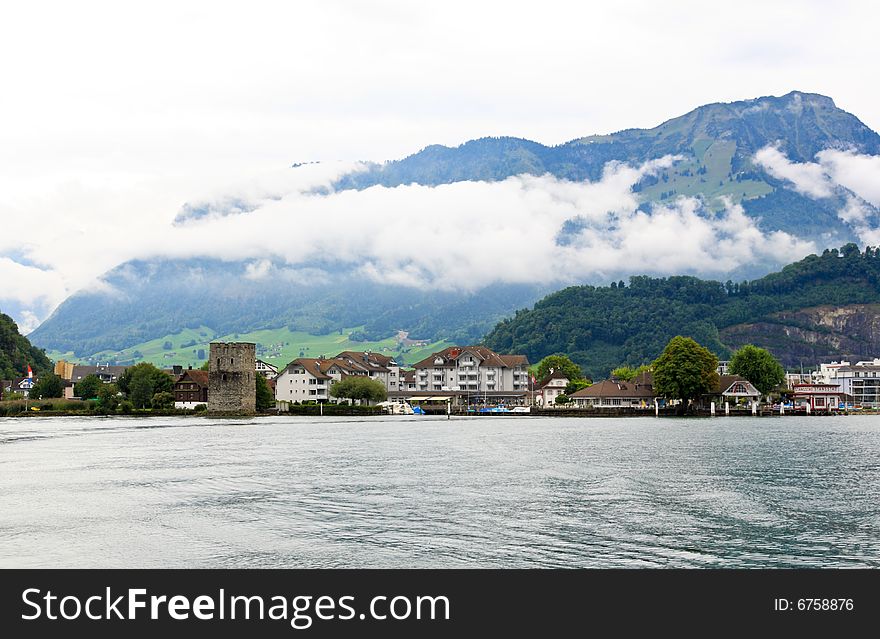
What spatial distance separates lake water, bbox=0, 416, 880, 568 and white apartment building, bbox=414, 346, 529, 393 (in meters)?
103

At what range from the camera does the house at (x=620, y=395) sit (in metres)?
133

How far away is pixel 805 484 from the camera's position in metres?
39.1

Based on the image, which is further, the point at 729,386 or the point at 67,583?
the point at 729,386

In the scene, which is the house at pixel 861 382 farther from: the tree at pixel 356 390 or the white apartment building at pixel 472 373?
the tree at pixel 356 390

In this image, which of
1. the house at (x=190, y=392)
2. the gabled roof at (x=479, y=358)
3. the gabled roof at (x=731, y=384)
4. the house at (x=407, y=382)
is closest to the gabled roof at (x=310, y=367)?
→ the house at (x=190, y=392)

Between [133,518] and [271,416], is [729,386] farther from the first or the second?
[133,518]

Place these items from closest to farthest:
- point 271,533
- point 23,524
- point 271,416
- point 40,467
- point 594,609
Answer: point 594,609 < point 271,533 < point 23,524 < point 40,467 < point 271,416

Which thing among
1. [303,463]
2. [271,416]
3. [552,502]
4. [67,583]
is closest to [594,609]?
[67,583]

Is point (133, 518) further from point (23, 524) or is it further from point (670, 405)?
point (670, 405)

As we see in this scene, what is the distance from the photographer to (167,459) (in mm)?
52438

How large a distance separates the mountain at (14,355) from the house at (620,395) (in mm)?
88270

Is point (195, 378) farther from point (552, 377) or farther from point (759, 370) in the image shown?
point (759, 370)

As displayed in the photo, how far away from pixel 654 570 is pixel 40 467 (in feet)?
115

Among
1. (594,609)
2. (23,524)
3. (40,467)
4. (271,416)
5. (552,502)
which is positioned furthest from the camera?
(271,416)
